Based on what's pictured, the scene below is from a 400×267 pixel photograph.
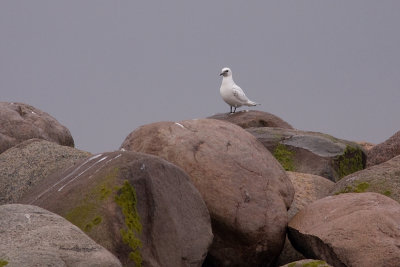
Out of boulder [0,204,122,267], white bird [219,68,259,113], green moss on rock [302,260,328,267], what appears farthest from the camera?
white bird [219,68,259,113]

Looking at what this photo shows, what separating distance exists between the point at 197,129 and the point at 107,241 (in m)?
3.06

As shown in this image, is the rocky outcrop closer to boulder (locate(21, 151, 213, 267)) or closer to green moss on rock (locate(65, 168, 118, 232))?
boulder (locate(21, 151, 213, 267))

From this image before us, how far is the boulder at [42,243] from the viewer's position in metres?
5.72

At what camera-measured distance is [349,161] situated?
1608cm

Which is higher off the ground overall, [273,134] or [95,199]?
[95,199]

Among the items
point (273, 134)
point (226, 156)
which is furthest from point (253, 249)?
point (273, 134)

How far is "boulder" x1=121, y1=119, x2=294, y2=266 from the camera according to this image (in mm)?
9297

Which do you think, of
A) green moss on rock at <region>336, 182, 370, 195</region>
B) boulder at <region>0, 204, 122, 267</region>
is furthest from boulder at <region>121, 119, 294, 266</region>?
boulder at <region>0, 204, 122, 267</region>

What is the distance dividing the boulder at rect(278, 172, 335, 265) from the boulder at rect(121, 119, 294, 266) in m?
0.45

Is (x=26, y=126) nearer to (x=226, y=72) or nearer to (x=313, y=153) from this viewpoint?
(x=226, y=72)

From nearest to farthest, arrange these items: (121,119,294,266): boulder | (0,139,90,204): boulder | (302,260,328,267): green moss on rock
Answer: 1. (302,260,328,267): green moss on rock
2. (121,119,294,266): boulder
3. (0,139,90,204): boulder

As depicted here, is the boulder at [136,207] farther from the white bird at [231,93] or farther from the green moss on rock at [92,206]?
the white bird at [231,93]

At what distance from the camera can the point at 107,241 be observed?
24.0 feet

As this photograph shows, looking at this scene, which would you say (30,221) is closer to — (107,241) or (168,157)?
(107,241)
